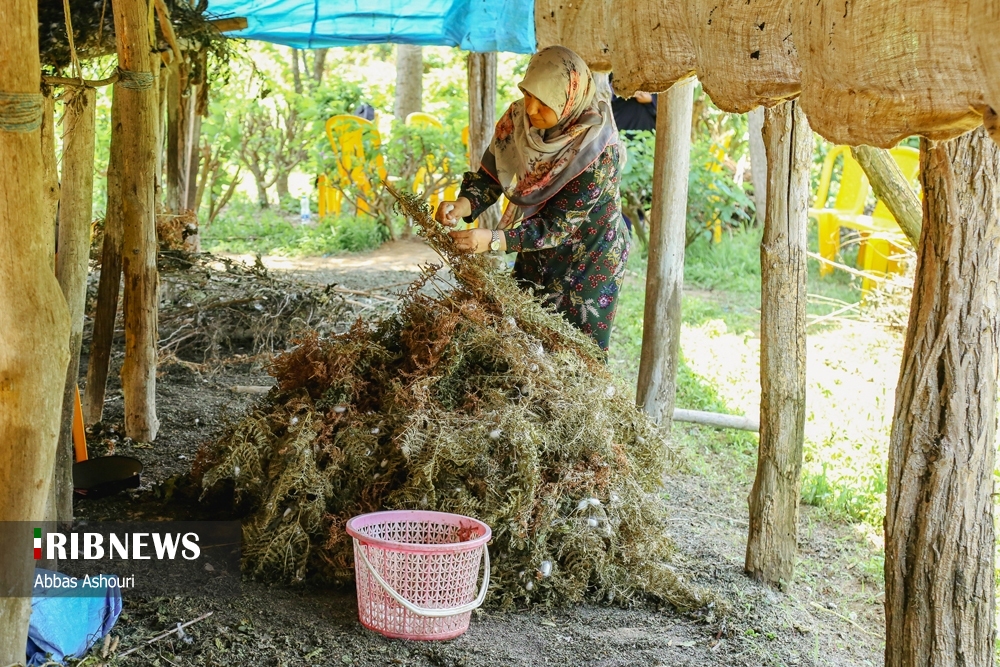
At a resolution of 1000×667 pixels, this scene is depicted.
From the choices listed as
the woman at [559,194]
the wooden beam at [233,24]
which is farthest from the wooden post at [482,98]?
the woman at [559,194]

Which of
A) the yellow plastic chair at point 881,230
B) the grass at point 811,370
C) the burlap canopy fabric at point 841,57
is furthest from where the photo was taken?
the yellow plastic chair at point 881,230

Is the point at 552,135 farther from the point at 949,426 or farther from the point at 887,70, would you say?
the point at 887,70

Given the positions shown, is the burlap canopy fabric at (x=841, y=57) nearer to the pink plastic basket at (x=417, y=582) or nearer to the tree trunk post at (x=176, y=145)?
the pink plastic basket at (x=417, y=582)

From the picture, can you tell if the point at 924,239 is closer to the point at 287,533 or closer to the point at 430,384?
the point at 430,384

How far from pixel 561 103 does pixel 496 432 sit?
1268 millimetres

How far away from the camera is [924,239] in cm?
244

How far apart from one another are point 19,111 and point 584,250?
7.38ft

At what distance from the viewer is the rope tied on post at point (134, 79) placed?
380cm

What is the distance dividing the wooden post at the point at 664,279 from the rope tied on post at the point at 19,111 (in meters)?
2.98

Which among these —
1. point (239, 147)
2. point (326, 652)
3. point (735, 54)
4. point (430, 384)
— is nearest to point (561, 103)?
point (430, 384)

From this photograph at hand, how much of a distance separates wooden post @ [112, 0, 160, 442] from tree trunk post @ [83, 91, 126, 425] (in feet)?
0.15

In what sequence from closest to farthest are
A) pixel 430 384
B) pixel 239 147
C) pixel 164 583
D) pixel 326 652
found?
pixel 326 652, pixel 164 583, pixel 430 384, pixel 239 147

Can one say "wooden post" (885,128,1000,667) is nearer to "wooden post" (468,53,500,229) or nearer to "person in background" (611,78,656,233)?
"wooden post" (468,53,500,229)

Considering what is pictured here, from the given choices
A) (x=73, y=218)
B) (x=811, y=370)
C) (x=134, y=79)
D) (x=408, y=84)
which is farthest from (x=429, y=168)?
(x=73, y=218)
